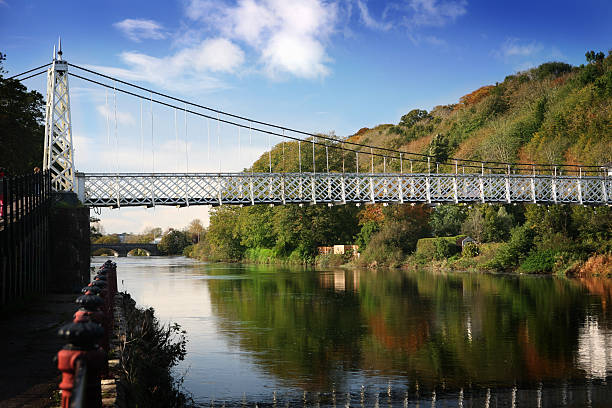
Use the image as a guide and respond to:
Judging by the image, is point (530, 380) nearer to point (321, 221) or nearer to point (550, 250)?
point (550, 250)

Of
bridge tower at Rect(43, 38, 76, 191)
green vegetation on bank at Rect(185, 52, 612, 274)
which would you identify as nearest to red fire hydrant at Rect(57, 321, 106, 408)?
bridge tower at Rect(43, 38, 76, 191)

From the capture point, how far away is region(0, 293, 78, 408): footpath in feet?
24.1

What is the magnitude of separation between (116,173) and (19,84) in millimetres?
7455

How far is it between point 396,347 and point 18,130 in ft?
88.2

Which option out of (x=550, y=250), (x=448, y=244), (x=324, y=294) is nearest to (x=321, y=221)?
(x=448, y=244)

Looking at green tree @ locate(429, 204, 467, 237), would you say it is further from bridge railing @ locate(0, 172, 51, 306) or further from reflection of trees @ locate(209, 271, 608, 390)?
bridge railing @ locate(0, 172, 51, 306)

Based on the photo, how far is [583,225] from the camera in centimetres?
4541

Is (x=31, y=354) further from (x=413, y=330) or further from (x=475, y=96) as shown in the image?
(x=475, y=96)

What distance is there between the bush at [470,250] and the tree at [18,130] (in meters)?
32.8

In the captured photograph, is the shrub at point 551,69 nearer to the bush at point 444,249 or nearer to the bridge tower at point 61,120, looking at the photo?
the bush at point 444,249

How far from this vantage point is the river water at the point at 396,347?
12094 millimetres

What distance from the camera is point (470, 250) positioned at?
52.7m

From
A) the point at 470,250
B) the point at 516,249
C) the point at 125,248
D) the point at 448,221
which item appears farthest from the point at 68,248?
the point at 125,248

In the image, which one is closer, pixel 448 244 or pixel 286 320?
pixel 286 320
